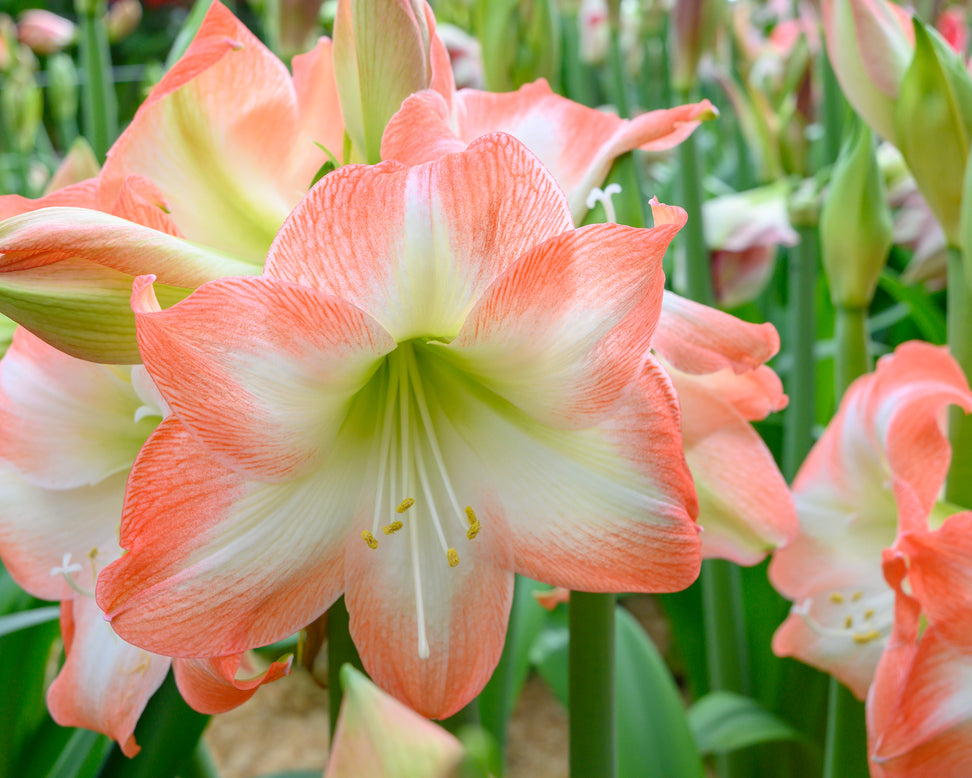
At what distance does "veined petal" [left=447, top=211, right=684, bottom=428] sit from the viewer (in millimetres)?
333

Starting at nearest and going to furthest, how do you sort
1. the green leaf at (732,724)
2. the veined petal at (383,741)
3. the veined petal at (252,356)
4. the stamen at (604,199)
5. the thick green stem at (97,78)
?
the veined petal at (383,741) < the veined petal at (252,356) < the stamen at (604,199) < the green leaf at (732,724) < the thick green stem at (97,78)

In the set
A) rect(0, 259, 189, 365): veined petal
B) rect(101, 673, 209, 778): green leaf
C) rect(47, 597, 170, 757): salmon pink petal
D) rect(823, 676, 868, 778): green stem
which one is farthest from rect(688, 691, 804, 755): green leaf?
rect(0, 259, 189, 365): veined petal

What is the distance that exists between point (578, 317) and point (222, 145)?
0.21m

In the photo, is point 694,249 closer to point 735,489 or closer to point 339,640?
point 735,489

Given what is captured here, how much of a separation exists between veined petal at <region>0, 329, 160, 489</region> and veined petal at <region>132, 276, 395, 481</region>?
0.13 metres

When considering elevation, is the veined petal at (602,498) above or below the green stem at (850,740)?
above

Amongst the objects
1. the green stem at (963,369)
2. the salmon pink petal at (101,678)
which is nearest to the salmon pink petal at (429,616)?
the salmon pink petal at (101,678)

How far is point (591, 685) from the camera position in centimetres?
48

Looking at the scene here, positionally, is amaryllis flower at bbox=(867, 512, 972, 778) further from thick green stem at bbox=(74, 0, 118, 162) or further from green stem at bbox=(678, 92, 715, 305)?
thick green stem at bbox=(74, 0, 118, 162)

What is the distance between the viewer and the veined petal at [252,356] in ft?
1.04

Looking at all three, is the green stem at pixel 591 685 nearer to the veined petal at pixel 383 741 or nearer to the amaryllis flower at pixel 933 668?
the amaryllis flower at pixel 933 668

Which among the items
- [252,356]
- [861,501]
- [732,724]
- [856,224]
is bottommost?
[732,724]

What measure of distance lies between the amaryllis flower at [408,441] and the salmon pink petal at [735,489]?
0.31ft

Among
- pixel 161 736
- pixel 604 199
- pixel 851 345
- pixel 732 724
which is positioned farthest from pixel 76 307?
pixel 732 724
